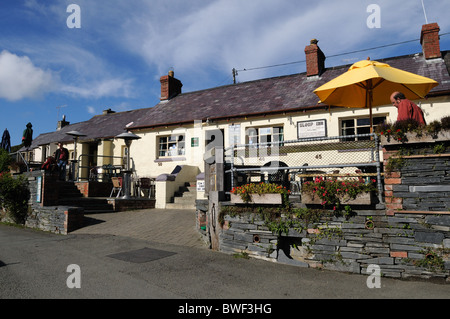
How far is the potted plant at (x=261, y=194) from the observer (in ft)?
18.9

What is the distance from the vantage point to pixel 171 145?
16281 mm

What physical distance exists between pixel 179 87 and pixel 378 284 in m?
18.4

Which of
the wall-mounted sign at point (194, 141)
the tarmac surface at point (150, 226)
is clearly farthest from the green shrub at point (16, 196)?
the wall-mounted sign at point (194, 141)

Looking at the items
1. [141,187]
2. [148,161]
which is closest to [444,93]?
[141,187]

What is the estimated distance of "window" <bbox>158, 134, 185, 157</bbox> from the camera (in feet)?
52.0

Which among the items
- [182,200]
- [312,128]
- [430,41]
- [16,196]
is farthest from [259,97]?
[16,196]

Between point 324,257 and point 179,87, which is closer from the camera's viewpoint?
point 324,257

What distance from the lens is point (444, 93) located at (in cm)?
1056

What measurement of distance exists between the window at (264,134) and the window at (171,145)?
3838mm

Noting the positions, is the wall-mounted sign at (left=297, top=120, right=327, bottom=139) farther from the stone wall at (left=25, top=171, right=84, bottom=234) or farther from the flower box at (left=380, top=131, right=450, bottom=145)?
the stone wall at (left=25, top=171, right=84, bottom=234)

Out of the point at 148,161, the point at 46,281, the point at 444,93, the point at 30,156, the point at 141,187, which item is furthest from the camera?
the point at 30,156

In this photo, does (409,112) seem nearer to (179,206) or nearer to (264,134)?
(264,134)
